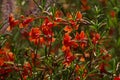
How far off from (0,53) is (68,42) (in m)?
0.49

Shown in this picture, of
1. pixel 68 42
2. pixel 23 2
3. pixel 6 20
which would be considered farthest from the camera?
pixel 23 2

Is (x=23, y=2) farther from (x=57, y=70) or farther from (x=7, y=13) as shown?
(x=57, y=70)

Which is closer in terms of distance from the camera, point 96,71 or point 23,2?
point 96,71

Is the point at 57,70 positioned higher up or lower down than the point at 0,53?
lower down

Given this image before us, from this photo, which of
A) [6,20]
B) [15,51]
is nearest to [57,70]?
[15,51]

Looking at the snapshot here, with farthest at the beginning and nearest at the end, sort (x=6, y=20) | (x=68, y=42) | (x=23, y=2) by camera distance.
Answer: (x=23, y=2) < (x=6, y=20) < (x=68, y=42)

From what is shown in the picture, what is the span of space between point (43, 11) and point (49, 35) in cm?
18

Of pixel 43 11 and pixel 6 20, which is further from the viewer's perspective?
pixel 6 20

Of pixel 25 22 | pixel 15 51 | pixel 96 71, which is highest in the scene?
pixel 25 22

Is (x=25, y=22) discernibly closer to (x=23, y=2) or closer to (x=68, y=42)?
(x=68, y=42)

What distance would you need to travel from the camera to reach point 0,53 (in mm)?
2762

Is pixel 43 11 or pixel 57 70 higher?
pixel 43 11

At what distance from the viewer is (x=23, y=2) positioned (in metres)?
3.58

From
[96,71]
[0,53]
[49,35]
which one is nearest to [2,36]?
[0,53]
